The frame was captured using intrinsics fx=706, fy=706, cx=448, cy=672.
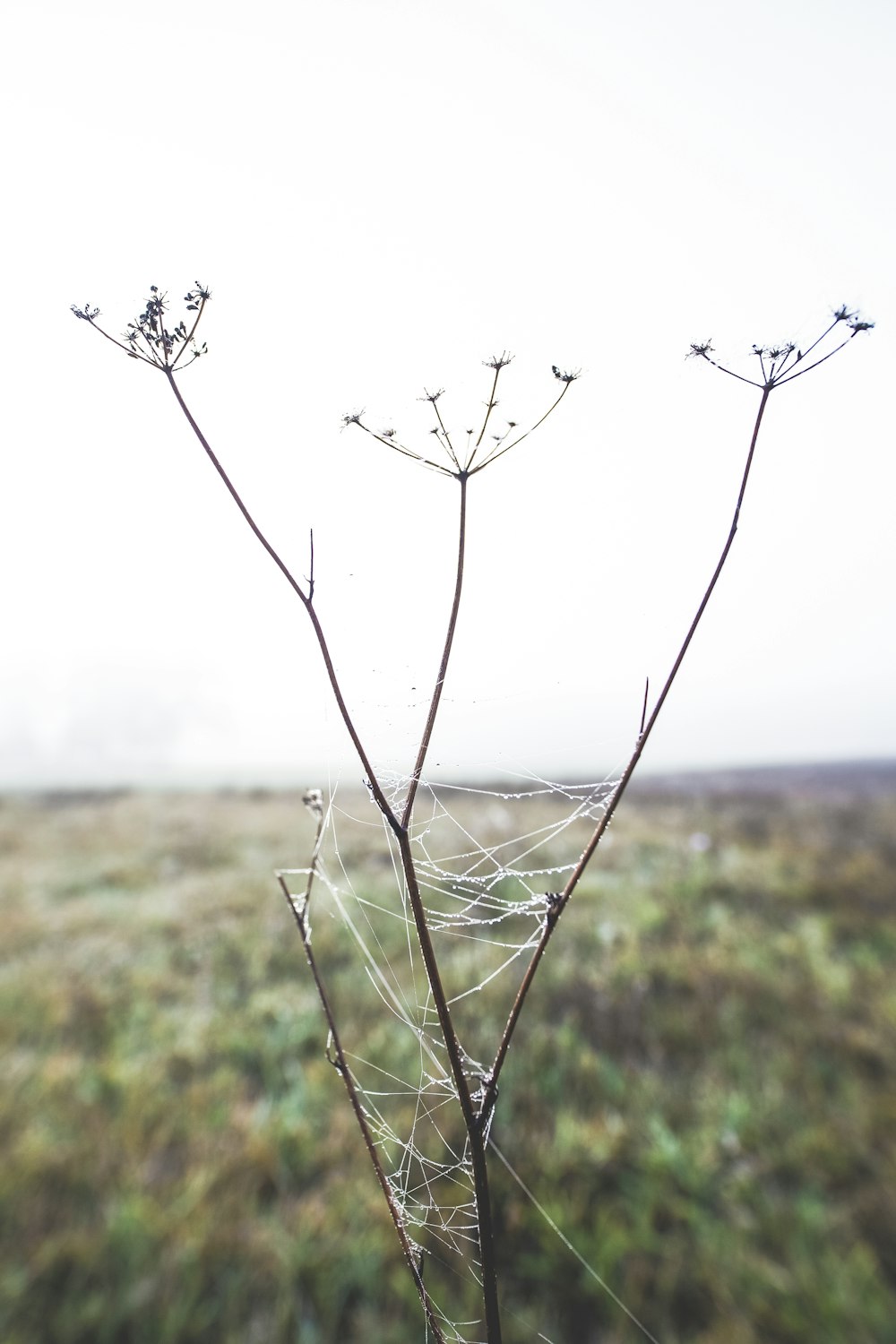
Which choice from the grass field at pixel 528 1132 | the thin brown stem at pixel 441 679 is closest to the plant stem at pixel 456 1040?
the thin brown stem at pixel 441 679

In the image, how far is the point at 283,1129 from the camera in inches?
196

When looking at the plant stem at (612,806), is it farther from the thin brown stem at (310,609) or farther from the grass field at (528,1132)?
the grass field at (528,1132)

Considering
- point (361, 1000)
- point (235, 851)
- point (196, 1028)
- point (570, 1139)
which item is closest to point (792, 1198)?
point (570, 1139)

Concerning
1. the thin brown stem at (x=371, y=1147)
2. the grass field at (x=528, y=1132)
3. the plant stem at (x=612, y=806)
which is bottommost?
the grass field at (x=528, y=1132)

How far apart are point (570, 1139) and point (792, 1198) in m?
1.35

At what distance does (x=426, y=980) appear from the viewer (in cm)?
504

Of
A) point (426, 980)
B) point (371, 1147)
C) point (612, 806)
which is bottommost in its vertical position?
point (426, 980)

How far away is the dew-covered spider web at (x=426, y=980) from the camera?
1447 millimetres

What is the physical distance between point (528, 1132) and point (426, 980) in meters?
1.23

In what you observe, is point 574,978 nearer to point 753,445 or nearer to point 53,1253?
point 53,1253

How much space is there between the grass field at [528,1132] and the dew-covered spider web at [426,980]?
0.23 meters

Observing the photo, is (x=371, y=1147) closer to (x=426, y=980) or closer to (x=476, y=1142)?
(x=476, y=1142)

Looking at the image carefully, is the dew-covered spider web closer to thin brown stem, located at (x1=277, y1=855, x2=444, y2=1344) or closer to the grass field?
thin brown stem, located at (x1=277, y1=855, x2=444, y2=1344)

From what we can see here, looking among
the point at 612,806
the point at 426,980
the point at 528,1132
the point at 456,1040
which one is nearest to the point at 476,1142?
the point at 456,1040
